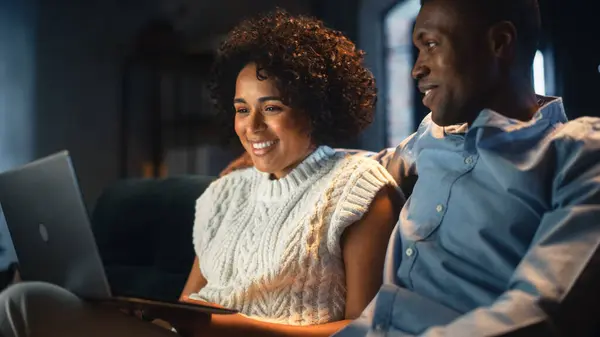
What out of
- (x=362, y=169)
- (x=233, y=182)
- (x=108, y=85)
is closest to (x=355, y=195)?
(x=362, y=169)

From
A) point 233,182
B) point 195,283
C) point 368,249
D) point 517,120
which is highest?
point 517,120

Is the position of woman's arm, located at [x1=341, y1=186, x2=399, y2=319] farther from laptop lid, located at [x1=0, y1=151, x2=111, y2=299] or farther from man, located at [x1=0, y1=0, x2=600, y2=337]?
laptop lid, located at [x1=0, y1=151, x2=111, y2=299]

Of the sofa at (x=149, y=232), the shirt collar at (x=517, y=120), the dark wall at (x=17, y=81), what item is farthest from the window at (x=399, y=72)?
the dark wall at (x=17, y=81)

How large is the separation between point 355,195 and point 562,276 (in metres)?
0.47

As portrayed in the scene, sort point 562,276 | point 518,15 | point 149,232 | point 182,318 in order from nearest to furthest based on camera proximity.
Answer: point 562,276 → point 518,15 → point 182,318 → point 149,232

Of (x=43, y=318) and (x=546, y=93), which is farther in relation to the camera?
(x=43, y=318)

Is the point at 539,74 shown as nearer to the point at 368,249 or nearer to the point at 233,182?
the point at 368,249

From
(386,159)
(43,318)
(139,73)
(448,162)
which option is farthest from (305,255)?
(139,73)

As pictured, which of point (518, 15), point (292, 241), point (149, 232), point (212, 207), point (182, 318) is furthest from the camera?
point (149, 232)

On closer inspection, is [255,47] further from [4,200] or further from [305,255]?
[4,200]

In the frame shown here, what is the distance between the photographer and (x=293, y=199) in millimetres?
1297

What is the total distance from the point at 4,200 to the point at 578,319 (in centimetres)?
98

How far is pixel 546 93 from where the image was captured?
3.32ft

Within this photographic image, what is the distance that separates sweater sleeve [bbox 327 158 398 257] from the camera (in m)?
1.18
